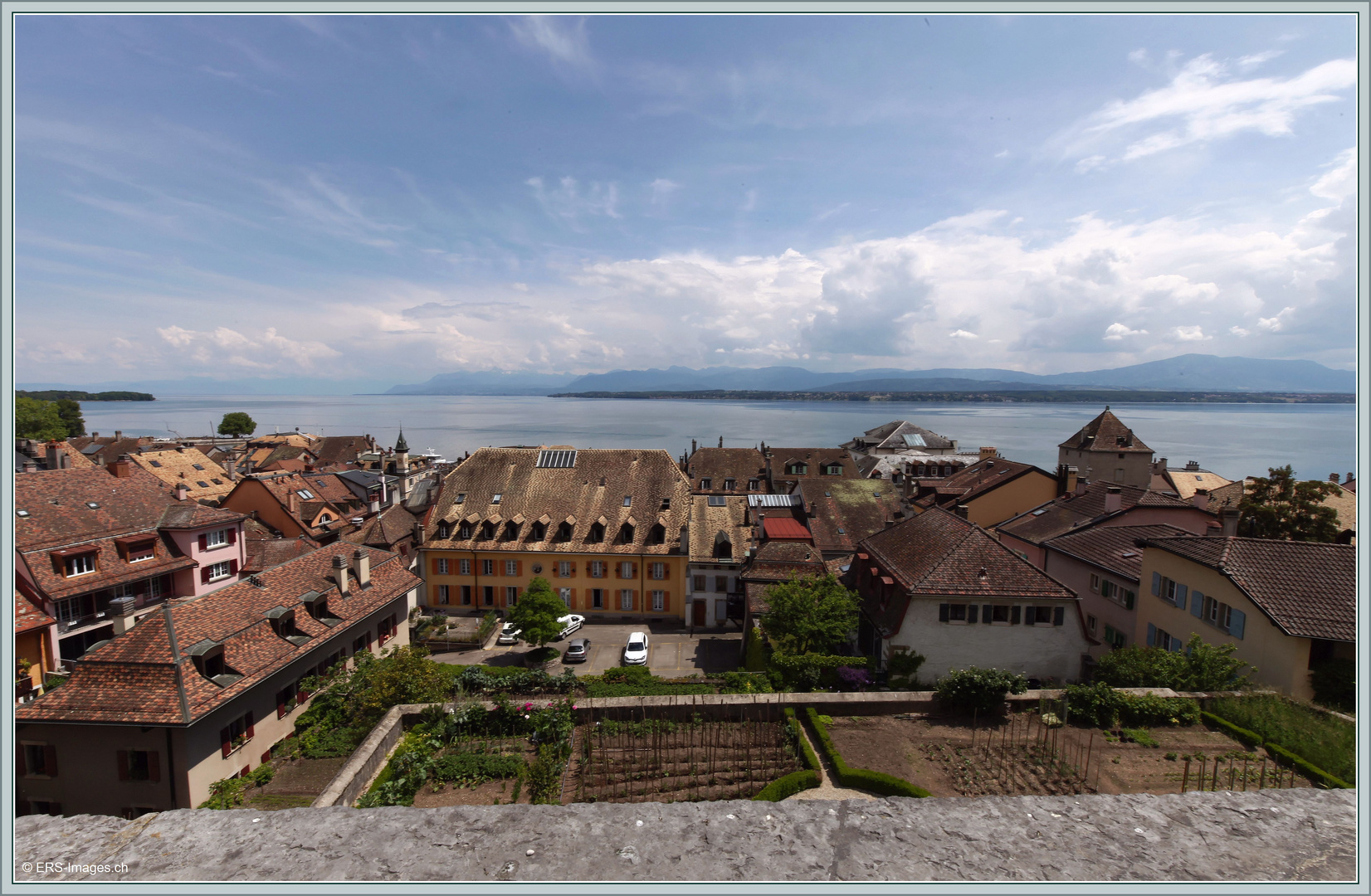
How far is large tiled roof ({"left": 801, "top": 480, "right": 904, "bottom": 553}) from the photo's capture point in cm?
4103

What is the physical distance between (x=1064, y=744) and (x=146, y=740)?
26.1 metres

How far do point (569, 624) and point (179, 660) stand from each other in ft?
73.9

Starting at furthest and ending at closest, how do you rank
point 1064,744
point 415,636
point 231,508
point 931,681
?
point 231,508
point 415,636
point 931,681
point 1064,744

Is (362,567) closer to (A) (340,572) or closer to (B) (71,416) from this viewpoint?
(A) (340,572)

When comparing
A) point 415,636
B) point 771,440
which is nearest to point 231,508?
point 415,636

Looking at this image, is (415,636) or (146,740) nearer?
(146,740)

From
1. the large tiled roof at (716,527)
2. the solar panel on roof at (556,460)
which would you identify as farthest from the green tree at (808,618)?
the solar panel on roof at (556,460)

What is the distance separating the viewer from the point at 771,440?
174250mm

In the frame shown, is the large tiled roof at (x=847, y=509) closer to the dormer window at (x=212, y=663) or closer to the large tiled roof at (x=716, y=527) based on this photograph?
the large tiled roof at (x=716, y=527)

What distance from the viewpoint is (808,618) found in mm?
24625

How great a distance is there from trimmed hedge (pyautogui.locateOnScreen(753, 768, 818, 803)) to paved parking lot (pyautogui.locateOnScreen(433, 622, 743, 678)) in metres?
18.2

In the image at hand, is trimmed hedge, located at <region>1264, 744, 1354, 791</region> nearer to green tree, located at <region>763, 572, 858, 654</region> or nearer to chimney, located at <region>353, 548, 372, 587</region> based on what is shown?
green tree, located at <region>763, 572, 858, 654</region>

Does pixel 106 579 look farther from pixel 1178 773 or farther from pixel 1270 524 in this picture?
pixel 1270 524

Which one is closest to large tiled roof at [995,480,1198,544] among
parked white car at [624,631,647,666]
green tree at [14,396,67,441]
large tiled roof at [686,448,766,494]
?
parked white car at [624,631,647,666]
